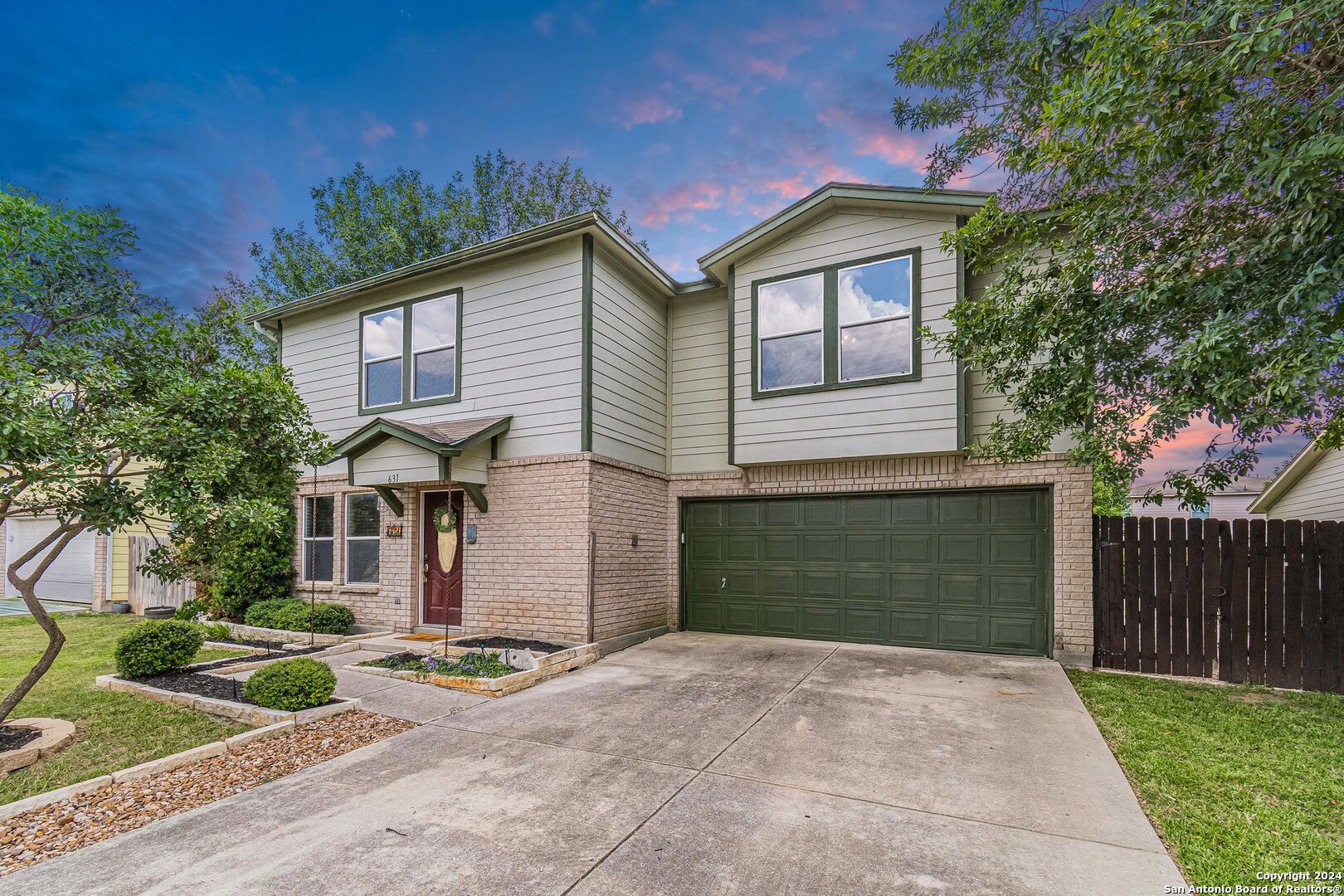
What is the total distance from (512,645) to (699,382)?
16.1ft

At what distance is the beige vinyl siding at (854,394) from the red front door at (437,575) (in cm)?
446

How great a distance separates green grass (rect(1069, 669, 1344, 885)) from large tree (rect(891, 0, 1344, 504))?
198 cm

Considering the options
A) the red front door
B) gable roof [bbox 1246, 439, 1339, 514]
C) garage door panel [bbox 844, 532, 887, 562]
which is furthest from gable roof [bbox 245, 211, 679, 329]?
gable roof [bbox 1246, 439, 1339, 514]

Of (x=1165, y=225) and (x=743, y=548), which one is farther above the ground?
(x=1165, y=225)

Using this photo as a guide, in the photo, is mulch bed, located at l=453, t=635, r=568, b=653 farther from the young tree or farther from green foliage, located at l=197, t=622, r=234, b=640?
green foliage, located at l=197, t=622, r=234, b=640

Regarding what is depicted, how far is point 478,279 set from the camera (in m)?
9.12

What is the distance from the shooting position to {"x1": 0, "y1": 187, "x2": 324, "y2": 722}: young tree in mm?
3768

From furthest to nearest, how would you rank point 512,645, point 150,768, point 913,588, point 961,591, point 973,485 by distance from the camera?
1. point 913,588
2. point 961,591
3. point 973,485
4. point 512,645
5. point 150,768

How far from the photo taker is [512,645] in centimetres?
772

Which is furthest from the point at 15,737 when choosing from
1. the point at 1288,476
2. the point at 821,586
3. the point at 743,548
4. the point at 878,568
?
the point at 1288,476

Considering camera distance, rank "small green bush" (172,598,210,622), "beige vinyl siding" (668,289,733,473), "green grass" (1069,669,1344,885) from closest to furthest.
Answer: "green grass" (1069,669,1344,885), "beige vinyl siding" (668,289,733,473), "small green bush" (172,598,210,622)

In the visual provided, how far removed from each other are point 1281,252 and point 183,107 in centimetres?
1773

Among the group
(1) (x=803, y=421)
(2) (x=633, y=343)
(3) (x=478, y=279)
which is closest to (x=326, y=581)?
(3) (x=478, y=279)

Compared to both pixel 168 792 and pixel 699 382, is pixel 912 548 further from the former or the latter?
pixel 168 792
